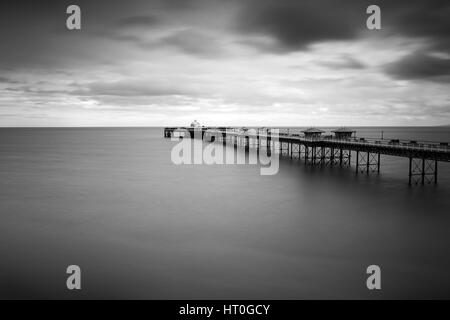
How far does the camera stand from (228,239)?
76.4ft

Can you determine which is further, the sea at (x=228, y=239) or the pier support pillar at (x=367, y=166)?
the pier support pillar at (x=367, y=166)

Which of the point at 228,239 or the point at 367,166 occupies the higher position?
the point at 367,166

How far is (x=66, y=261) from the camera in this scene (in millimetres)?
19891

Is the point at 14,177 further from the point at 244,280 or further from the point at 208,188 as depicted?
the point at 244,280

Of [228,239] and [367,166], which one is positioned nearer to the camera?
[228,239]

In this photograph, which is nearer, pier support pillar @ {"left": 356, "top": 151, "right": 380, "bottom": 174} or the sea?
the sea

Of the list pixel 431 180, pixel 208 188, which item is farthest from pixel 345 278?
pixel 431 180

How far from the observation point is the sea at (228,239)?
16906 millimetres

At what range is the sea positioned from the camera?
1691 centimetres

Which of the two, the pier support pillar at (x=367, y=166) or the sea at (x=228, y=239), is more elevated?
the pier support pillar at (x=367, y=166)

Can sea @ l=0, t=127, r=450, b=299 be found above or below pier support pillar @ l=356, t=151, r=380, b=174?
below
